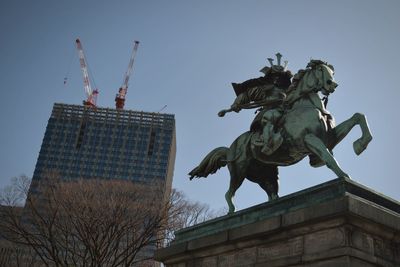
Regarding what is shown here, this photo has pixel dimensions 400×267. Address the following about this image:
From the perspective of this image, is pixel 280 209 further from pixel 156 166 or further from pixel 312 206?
pixel 156 166

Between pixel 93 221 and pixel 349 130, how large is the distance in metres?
19.6

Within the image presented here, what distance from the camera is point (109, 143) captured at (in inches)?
4520

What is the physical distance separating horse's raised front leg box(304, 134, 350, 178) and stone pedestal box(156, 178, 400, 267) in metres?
0.56

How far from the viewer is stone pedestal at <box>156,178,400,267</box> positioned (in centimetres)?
677

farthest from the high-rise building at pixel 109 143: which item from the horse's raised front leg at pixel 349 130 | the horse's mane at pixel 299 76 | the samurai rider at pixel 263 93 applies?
the horse's raised front leg at pixel 349 130

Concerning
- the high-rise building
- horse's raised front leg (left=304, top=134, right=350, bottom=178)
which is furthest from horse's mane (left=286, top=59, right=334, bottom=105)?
the high-rise building

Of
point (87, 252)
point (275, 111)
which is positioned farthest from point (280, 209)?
point (87, 252)

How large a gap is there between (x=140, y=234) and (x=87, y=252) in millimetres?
3068

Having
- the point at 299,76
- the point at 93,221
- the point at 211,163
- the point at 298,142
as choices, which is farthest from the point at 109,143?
the point at 298,142

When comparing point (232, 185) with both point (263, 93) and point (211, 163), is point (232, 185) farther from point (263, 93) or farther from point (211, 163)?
point (263, 93)

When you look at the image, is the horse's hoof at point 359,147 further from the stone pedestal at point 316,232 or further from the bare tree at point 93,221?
the bare tree at point 93,221

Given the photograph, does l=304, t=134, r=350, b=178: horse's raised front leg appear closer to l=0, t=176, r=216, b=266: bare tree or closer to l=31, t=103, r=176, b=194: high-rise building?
l=0, t=176, r=216, b=266: bare tree

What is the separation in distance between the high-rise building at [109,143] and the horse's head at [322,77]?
99602 millimetres

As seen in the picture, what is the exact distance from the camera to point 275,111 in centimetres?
991
